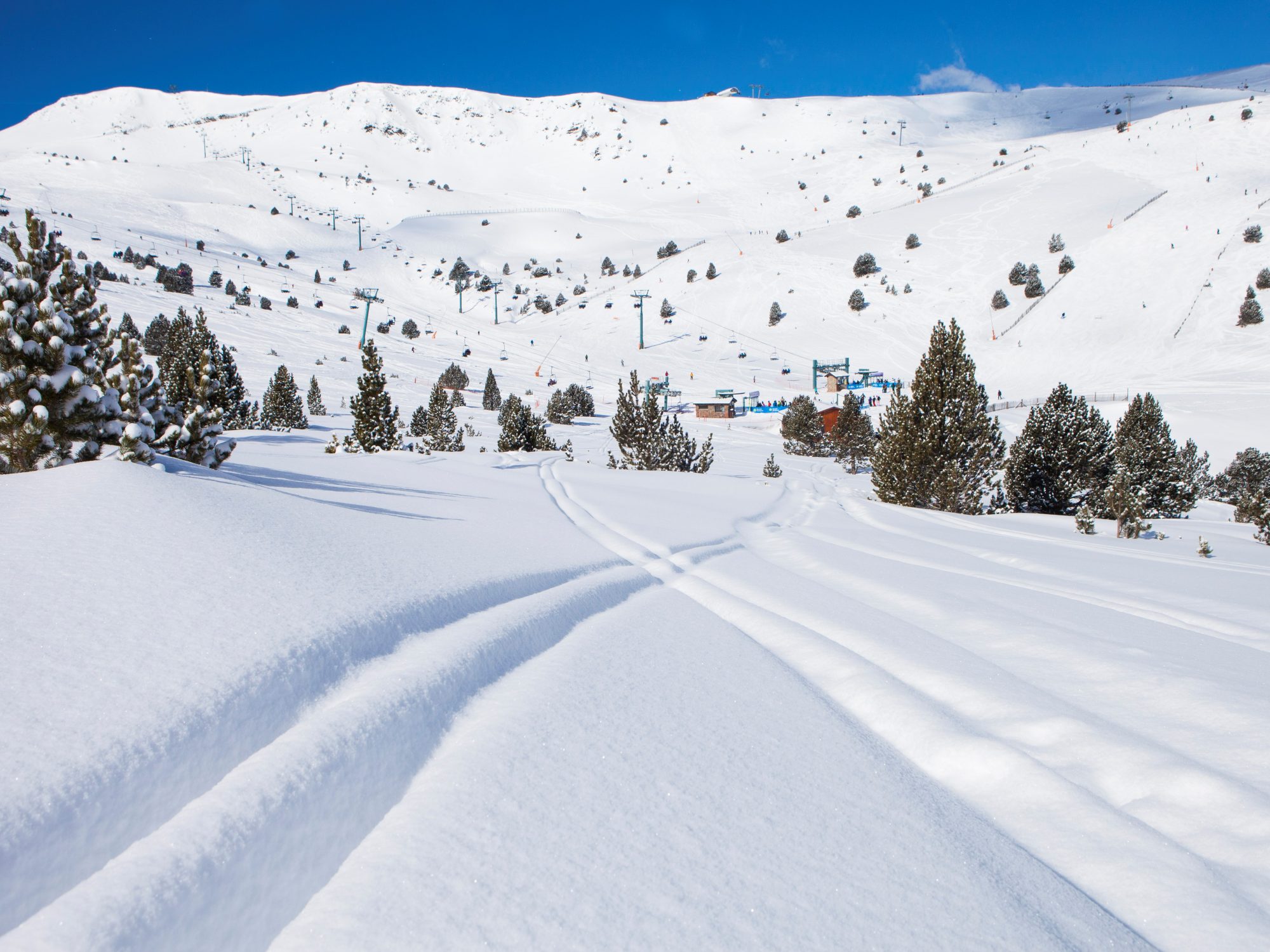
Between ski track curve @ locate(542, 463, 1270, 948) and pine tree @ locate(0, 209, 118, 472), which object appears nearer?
ski track curve @ locate(542, 463, 1270, 948)

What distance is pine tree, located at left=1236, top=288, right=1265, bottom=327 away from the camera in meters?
47.7

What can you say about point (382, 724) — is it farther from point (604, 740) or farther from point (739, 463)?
point (739, 463)

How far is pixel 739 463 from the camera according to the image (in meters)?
31.0

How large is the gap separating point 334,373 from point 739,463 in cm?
2826

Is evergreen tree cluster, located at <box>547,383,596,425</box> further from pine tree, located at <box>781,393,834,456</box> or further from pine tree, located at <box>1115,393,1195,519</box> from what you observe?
pine tree, located at <box>1115,393,1195,519</box>

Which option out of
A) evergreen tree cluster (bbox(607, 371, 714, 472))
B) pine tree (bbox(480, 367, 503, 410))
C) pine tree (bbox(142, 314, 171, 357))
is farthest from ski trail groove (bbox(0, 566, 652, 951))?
pine tree (bbox(142, 314, 171, 357))

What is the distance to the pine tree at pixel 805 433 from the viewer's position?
39.3 m

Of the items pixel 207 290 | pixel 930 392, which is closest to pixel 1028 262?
pixel 930 392

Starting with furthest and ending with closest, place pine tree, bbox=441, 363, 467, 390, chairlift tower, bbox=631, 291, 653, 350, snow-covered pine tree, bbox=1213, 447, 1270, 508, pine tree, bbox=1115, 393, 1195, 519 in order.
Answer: chairlift tower, bbox=631, 291, 653, 350
pine tree, bbox=441, 363, 467, 390
snow-covered pine tree, bbox=1213, 447, 1270, 508
pine tree, bbox=1115, 393, 1195, 519

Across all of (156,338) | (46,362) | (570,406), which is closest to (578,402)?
(570,406)

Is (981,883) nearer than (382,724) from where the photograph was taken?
Yes

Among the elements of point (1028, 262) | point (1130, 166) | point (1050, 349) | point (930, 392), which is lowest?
point (930, 392)

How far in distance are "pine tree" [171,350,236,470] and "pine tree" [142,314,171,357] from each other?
34878 millimetres

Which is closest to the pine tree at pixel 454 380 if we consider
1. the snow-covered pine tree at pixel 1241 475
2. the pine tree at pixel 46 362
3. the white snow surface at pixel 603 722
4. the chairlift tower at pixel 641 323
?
the chairlift tower at pixel 641 323
